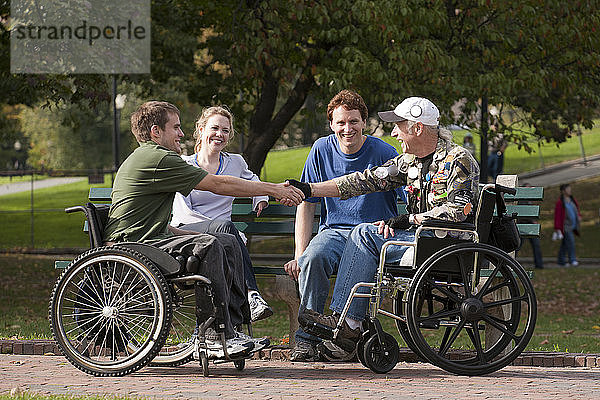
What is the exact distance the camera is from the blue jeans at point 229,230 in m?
6.23

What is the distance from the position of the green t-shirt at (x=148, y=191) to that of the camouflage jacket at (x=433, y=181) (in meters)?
1.02

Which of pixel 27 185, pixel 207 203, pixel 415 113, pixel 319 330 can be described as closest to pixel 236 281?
pixel 319 330

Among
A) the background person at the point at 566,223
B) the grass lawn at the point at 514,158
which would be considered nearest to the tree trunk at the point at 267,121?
the background person at the point at 566,223

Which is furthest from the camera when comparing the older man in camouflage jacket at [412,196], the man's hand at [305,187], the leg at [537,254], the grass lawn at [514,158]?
the grass lawn at [514,158]

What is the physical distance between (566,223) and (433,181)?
14.9 metres

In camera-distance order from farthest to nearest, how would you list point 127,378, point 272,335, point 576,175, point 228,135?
1. point 576,175
2. point 272,335
3. point 228,135
4. point 127,378

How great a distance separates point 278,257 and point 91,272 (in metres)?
15.5

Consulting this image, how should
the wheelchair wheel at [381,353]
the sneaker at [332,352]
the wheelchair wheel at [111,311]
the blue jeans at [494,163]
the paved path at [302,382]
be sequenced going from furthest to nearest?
the blue jeans at [494,163] < the sneaker at [332,352] < the wheelchair wheel at [381,353] < the wheelchair wheel at [111,311] < the paved path at [302,382]

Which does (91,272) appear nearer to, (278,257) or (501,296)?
(501,296)

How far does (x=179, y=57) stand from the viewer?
16.8 m

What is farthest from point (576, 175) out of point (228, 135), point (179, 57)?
point (228, 135)

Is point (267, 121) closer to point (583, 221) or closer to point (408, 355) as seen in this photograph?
point (408, 355)

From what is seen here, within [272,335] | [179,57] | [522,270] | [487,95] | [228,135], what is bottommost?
[272,335]

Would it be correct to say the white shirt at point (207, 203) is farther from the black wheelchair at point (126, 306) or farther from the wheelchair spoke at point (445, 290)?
the wheelchair spoke at point (445, 290)
